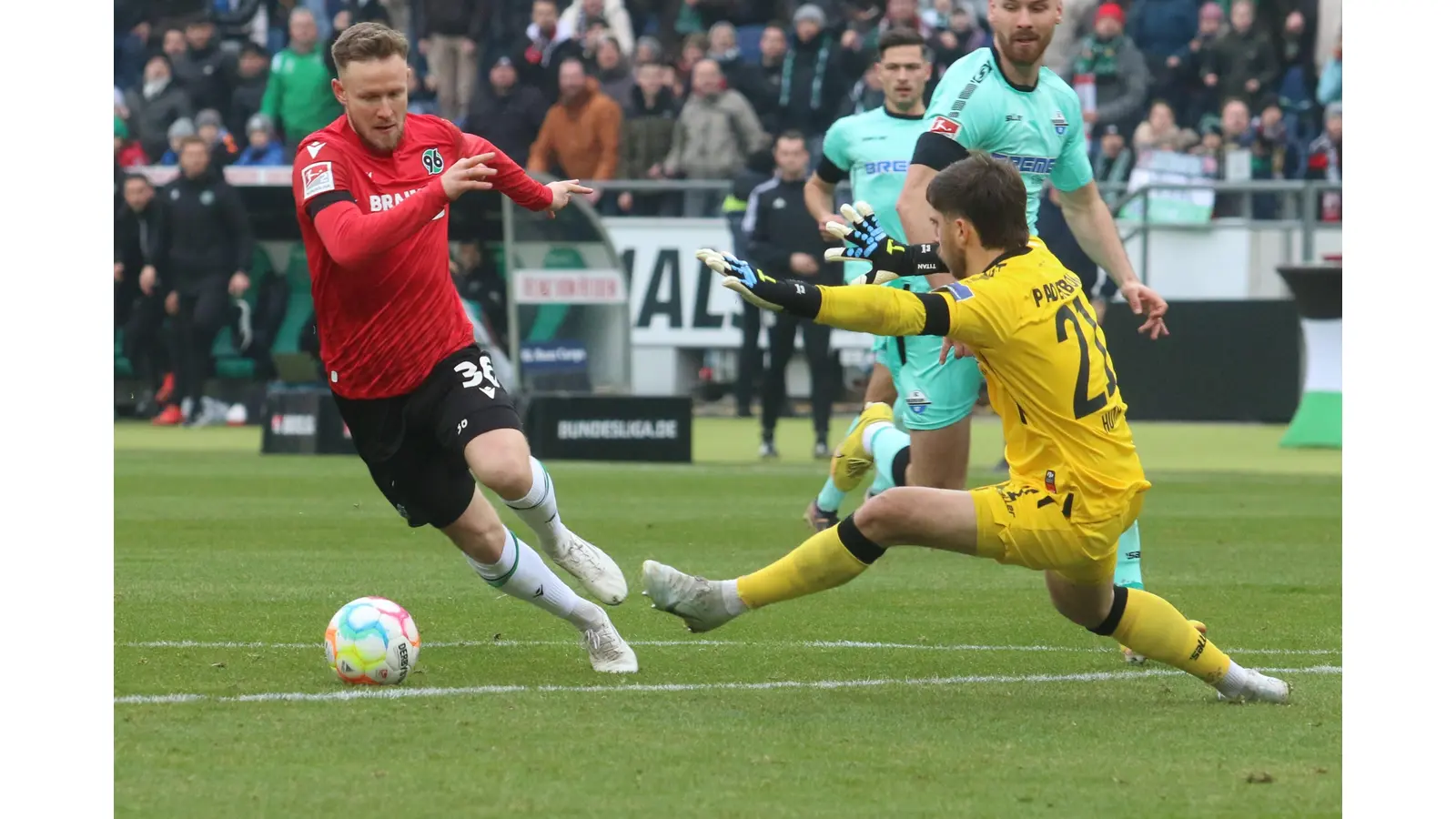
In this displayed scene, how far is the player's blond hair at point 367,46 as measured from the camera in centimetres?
647

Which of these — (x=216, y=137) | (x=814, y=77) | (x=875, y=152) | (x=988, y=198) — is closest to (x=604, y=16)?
(x=814, y=77)

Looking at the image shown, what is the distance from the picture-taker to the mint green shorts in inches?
316

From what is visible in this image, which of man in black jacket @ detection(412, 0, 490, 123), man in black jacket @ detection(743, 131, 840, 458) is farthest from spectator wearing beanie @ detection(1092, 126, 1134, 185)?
man in black jacket @ detection(412, 0, 490, 123)

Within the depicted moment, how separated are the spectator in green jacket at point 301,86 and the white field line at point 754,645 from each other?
14483 millimetres

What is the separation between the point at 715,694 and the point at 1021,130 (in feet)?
8.57

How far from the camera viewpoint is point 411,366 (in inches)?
262

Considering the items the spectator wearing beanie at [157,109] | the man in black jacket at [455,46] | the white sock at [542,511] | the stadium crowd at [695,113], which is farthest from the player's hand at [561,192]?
the spectator wearing beanie at [157,109]

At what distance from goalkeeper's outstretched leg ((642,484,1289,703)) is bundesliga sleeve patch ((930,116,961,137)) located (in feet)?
6.50

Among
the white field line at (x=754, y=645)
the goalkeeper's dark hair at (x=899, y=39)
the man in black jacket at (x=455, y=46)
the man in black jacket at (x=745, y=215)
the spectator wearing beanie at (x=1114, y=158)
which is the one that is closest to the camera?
the white field line at (x=754, y=645)

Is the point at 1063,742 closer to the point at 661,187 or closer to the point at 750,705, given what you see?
the point at 750,705

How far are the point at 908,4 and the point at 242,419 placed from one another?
7.49 m

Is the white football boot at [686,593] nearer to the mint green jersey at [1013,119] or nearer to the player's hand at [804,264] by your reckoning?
the mint green jersey at [1013,119]

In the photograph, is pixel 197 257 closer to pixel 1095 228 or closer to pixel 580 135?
pixel 580 135
